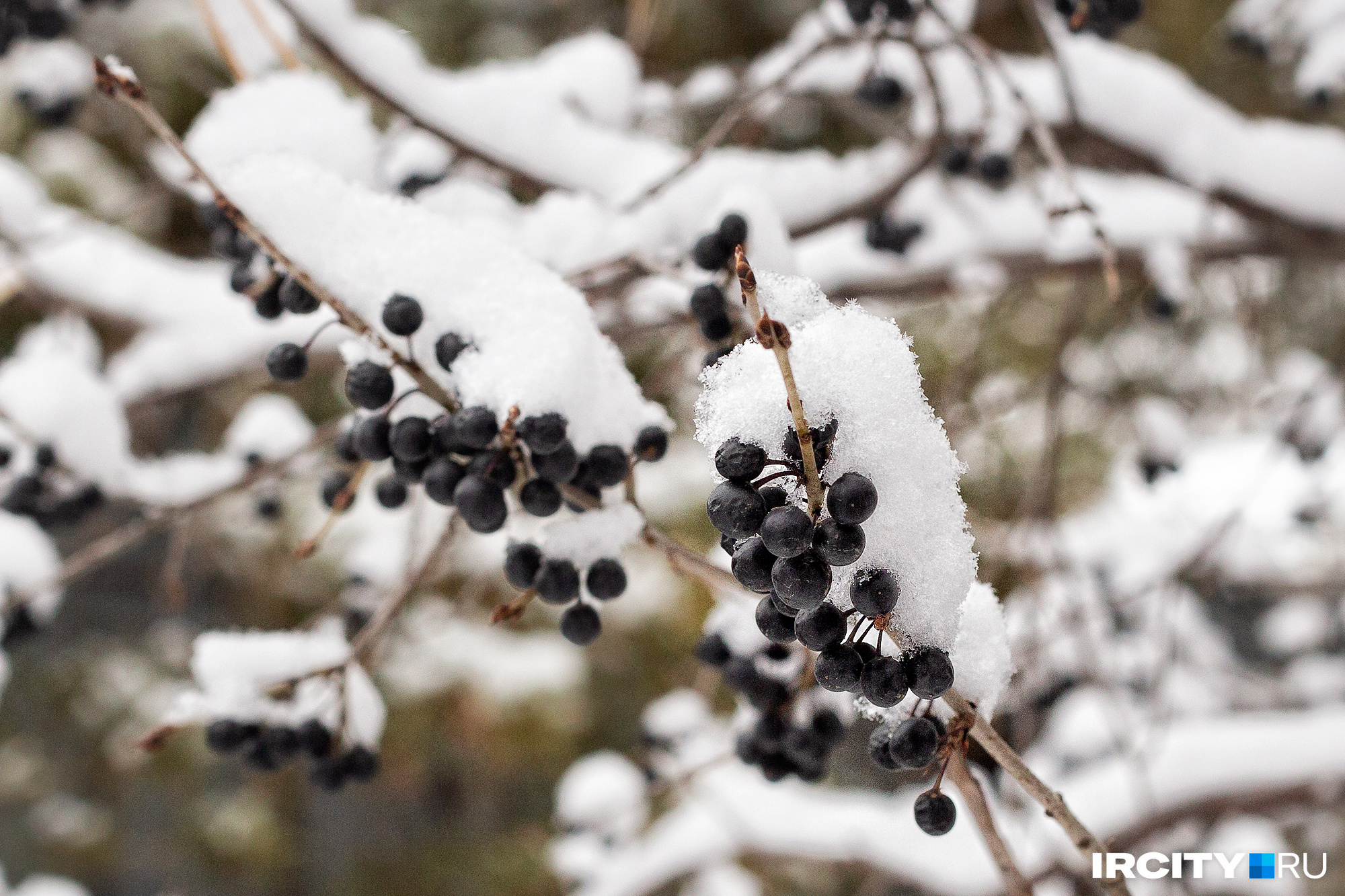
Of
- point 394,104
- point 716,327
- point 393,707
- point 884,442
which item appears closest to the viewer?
point 884,442

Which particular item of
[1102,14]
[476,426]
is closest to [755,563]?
[476,426]

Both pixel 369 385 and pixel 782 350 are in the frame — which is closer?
pixel 782 350

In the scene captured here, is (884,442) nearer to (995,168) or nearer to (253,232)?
(253,232)

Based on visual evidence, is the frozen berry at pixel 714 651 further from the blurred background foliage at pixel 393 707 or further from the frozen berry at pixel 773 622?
the blurred background foliage at pixel 393 707

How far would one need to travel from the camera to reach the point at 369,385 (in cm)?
73

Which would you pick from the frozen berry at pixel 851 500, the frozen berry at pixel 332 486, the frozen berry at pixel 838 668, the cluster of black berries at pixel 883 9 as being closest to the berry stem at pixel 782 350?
the frozen berry at pixel 851 500

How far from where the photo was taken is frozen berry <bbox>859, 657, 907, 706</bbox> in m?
0.54

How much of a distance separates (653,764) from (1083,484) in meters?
2.93

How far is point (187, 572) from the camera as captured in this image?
16.3ft

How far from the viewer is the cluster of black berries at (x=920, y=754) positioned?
613 millimetres

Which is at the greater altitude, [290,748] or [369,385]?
[369,385]

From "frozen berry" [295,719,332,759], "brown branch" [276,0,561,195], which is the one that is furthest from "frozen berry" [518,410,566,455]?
"brown branch" [276,0,561,195]

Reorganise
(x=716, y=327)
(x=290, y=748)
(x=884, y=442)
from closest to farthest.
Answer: (x=884, y=442) → (x=716, y=327) → (x=290, y=748)

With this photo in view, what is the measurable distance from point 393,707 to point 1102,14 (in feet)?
14.6
